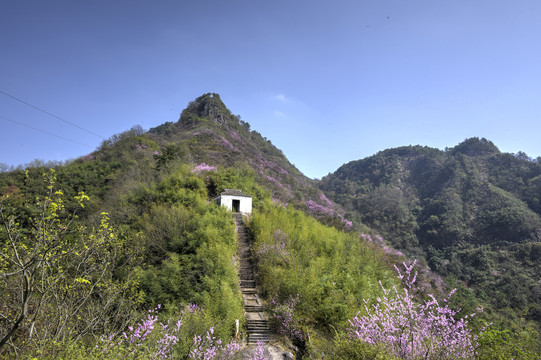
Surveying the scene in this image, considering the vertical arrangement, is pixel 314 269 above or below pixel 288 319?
above

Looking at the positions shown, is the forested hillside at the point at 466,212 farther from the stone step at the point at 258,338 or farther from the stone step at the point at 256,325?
the stone step at the point at 258,338

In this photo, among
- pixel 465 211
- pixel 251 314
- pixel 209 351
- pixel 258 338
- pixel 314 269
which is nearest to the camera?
pixel 209 351

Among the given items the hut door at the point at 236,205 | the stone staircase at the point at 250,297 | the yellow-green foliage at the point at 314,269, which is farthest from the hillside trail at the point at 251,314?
the hut door at the point at 236,205

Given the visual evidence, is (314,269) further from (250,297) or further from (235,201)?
(235,201)

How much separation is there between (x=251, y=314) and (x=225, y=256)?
9.80 ft

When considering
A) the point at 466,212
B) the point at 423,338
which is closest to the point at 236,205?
the point at 423,338

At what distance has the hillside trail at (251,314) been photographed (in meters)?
8.71

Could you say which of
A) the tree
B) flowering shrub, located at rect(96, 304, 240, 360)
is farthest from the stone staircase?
the tree

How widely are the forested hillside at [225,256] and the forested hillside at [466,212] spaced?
31 centimetres

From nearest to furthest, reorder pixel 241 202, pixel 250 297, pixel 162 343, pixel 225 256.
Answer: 1. pixel 162 343
2. pixel 250 297
3. pixel 225 256
4. pixel 241 202

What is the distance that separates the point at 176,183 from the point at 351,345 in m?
17.4

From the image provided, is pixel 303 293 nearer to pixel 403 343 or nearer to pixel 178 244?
pixel 403 343

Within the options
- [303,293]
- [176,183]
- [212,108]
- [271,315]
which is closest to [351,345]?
[303,293]

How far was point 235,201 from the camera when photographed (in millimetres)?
20469
